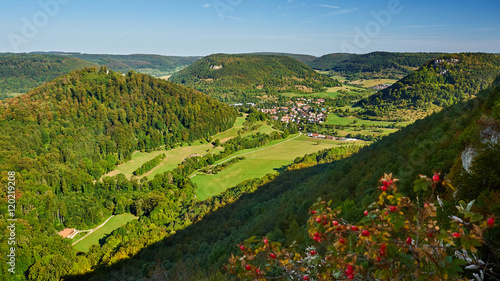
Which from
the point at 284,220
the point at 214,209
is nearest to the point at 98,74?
the point at 214,209

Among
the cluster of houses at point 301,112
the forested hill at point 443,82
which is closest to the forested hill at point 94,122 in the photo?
the cluster of houses at point 301,112

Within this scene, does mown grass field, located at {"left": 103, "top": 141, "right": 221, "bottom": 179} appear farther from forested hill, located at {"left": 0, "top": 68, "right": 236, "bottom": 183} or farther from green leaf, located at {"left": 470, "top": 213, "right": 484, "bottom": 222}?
green leaf, located at {"left": 470, "top": 213, "right": 484, "bottom": 222}

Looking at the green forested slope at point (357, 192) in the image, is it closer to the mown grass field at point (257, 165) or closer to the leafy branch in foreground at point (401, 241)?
the leafy branch in foreground at point (401, 241)

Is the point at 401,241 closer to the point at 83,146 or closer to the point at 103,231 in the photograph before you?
the point at 103,231

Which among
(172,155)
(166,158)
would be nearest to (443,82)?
(172,155)

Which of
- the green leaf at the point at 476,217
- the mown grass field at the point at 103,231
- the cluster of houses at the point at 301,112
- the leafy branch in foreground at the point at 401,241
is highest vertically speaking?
the green leaf at the point at 476,217
